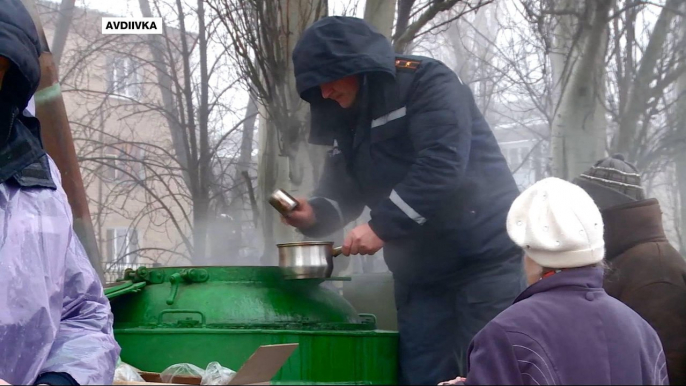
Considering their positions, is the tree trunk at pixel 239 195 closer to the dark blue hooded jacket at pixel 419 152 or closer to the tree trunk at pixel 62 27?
the tree trunk at pixel 62 27

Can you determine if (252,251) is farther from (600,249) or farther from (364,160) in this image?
(600,249)

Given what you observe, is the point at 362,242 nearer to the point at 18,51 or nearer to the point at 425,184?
the point at 425,184

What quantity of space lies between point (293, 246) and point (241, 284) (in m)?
0.23

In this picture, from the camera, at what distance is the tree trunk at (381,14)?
3.94m

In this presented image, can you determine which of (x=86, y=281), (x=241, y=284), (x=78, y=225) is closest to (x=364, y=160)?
(x=241, y=284)

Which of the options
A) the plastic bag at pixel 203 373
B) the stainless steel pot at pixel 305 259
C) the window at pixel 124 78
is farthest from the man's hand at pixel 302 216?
the window at pixel 124 78

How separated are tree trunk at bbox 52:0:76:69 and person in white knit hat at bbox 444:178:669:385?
3857 millimetres

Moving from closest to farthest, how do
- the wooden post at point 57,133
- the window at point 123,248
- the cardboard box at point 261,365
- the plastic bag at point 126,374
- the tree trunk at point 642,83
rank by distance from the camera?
the cardboard box at point 261,365 → the plastic bag at point 126,374 → the wooden post at point 57,133 → the tree trunk at point 642,83 → the window at point 123,248

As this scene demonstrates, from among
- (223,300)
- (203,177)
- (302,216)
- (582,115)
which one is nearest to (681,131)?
(582,115)

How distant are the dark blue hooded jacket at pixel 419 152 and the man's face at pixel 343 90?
1.2 inches

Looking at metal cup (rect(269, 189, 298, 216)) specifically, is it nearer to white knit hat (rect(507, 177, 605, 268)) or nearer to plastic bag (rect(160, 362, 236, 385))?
plastic bag (rect(160, 362, 236, 385))

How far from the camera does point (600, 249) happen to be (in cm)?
172

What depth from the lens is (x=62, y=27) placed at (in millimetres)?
4895

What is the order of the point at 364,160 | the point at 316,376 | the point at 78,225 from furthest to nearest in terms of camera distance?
the point at 78,225 → the point at 364,160 → the point at 316,376
